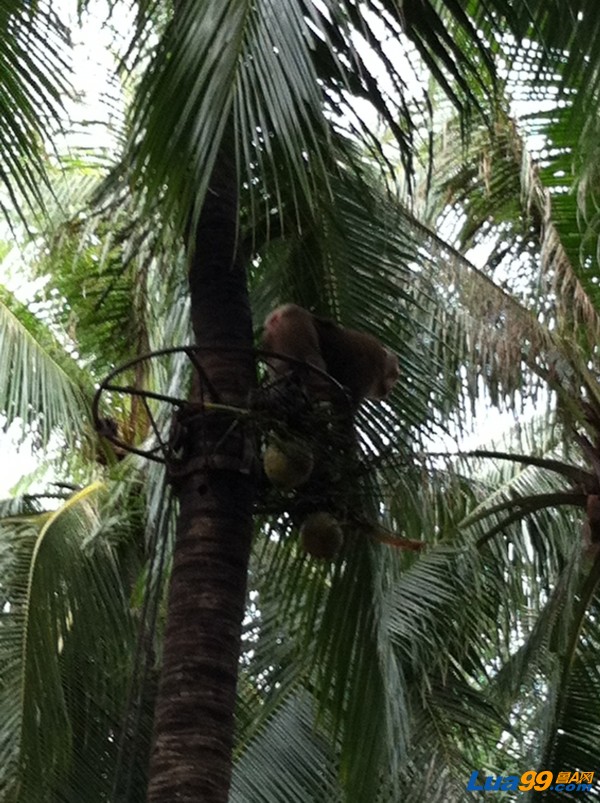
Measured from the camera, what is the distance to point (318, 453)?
11.3ft

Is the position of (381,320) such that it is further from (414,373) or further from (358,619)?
(358,619)

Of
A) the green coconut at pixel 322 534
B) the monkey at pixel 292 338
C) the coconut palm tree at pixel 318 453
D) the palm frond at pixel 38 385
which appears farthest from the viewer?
the palm frond at pixel 38 385

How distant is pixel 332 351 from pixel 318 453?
0.45m

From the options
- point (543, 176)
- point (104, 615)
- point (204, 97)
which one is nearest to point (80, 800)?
point (104, 615)

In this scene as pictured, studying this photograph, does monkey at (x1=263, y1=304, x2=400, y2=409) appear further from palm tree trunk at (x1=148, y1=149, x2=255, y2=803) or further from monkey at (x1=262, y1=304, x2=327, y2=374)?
palm tree trunk at (x1=148, y1=149, x2=255, y2=803)

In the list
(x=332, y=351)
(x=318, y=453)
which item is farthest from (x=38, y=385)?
(x=318, y=453)

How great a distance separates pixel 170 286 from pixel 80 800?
2185mm

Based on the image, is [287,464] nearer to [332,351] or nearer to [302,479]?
[302,479]

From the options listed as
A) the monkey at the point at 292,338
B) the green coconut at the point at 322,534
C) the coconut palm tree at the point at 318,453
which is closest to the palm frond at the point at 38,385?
the coconut palm tree at the point at 318,453

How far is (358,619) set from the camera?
14.1ft

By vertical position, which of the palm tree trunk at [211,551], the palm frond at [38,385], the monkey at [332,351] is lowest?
the palm tree trunk at [211,551]

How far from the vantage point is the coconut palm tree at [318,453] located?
319cm

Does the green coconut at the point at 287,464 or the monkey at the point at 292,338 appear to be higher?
the monkey at the point at 292,338

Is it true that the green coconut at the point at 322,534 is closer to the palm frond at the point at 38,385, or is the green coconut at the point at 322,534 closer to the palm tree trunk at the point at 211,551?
the palm tree trunk at the point at 211,551
